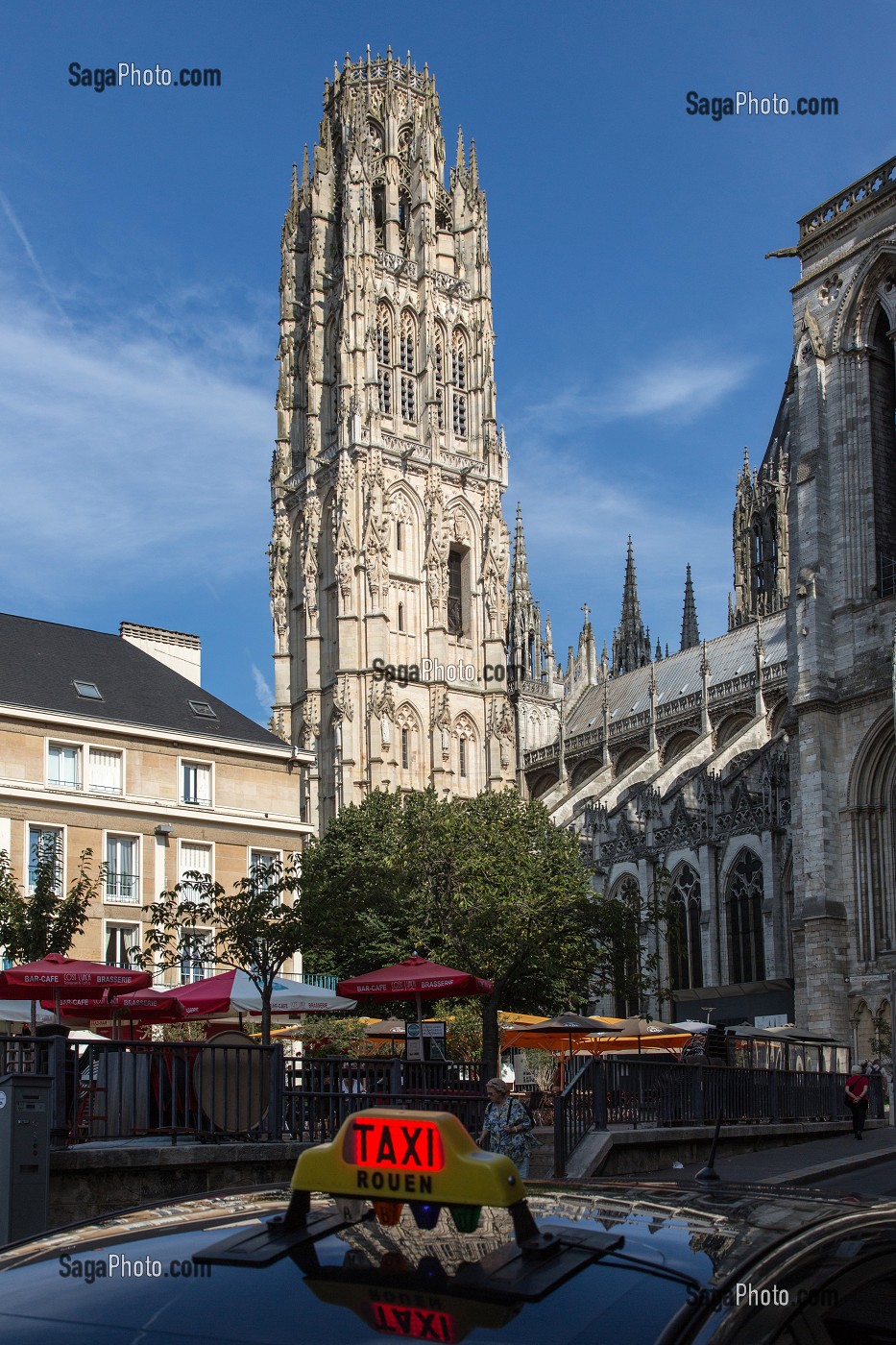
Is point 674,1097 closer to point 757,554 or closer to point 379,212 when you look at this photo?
point 757,554

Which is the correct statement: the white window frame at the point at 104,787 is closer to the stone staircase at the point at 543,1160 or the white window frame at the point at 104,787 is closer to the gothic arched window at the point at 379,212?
the stone staircase at the point at 543,1160

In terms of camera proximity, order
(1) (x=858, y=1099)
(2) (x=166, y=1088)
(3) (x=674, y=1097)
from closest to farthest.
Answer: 1. (2) (x=166, y=1088)
2. (3) (x=674, y=1097)
3. (1) (x=858, y=1099)

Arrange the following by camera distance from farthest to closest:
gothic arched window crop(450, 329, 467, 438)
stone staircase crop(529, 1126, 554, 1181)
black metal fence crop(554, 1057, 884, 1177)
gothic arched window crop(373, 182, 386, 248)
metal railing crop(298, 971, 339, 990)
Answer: gothic arched window crop(373, 182, 386, 248) < gothic arched window crop(450, 329, 467, 438) < metal railing crop(298, 971, 339, 990) < stone staircase crop(529, 1126, 554, 1181) < black metal fence crop(554, 1057, 884, 1177)

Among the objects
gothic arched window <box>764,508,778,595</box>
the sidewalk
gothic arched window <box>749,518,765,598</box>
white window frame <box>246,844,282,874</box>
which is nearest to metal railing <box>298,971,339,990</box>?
white window frame <box>246,844,282,874</box>

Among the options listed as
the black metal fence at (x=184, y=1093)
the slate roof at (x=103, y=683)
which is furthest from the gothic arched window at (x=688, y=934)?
the black metal fence at (x=184, y=1093)

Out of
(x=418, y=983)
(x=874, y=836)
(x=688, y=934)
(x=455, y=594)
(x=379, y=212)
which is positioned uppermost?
(x=379, y=212)

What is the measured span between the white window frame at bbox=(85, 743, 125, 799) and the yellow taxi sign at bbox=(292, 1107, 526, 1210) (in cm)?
2944

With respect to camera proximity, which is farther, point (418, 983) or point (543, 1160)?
point (418, 983)

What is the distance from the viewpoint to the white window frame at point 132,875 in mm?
31006

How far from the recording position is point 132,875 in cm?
3145

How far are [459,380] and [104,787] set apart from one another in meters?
46.1

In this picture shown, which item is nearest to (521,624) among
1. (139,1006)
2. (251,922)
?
(251,922)

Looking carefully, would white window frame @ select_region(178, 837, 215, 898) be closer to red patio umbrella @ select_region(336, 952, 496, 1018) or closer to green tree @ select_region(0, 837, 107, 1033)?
green tree @ select_region(0, 837, 107, 1033)

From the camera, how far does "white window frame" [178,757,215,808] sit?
107ft
